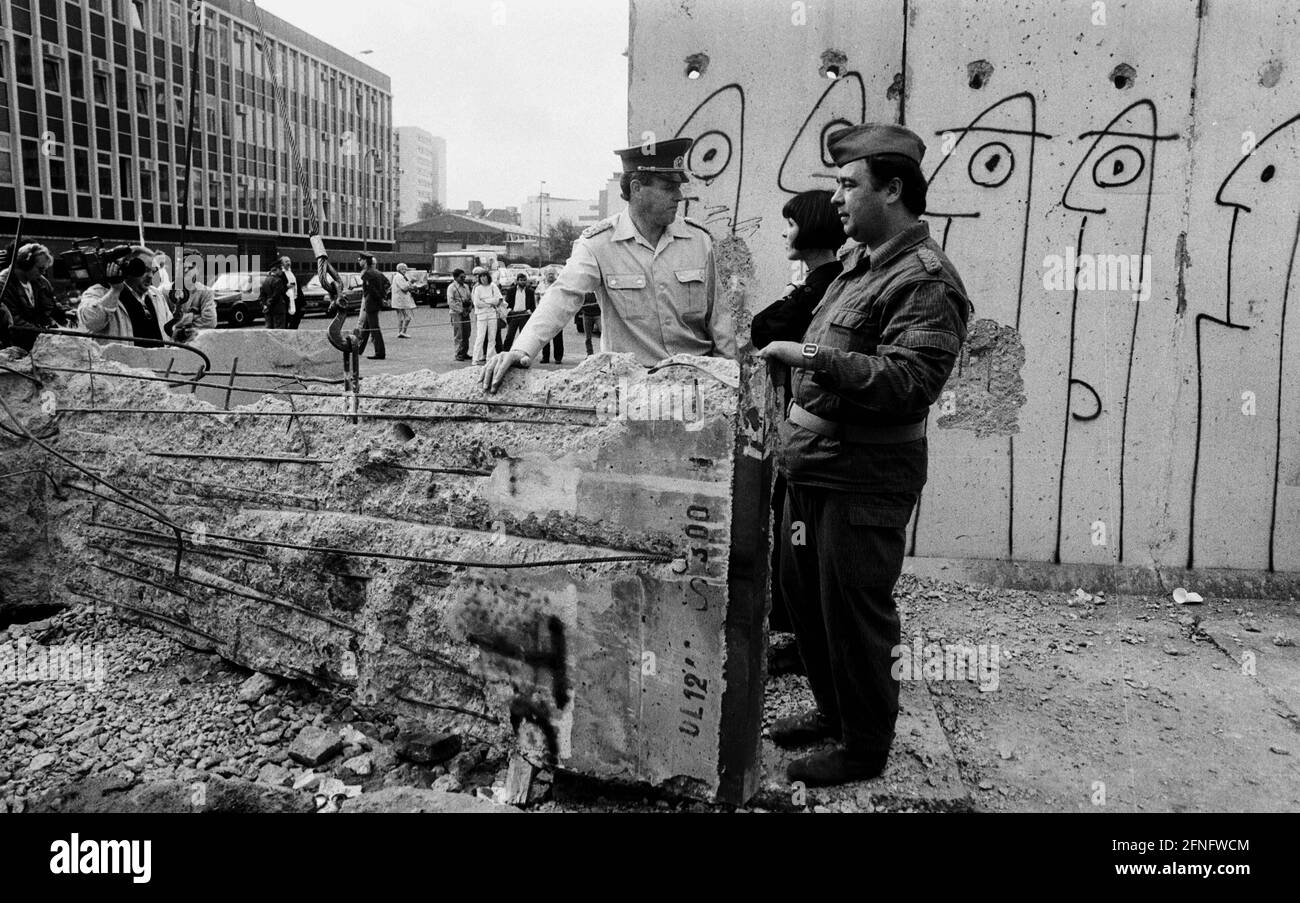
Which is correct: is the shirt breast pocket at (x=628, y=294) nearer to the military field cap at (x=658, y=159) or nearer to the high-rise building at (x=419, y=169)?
the military field cap at (x=658, y=159)

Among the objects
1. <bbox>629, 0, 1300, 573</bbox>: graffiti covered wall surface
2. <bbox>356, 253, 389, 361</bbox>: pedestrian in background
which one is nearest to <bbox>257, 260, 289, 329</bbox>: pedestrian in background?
<bbox>356, 253, 389, 361</bbox>: pedestrian in background

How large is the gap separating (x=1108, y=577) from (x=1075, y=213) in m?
1.78

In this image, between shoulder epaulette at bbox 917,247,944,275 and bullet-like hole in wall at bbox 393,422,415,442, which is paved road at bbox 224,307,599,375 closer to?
bullet-like hole in wall at bbox 393,422,415,442

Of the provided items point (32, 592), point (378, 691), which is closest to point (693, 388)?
point (378, 691)

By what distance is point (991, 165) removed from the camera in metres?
4.57

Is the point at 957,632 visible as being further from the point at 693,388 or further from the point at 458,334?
the point at 458,334

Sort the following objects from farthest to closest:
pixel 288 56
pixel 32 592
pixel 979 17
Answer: pixel 288 56
pixel 979 17
pixel 32 592

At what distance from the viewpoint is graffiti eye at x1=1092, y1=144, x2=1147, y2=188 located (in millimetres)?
4477

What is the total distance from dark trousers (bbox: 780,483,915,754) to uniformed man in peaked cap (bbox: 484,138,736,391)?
973 millimetres

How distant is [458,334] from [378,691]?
1255cm

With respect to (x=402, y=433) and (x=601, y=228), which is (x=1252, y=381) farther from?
(x=402, y=433)

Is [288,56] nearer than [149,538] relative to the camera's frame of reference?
No

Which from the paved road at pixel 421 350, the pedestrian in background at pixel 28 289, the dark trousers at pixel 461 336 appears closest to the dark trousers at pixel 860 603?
the pedestrian in background at pixel 28 289
